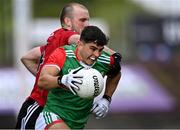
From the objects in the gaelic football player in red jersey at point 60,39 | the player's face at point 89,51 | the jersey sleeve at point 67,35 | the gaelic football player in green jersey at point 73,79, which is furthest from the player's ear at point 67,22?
the player's face at point 89,51

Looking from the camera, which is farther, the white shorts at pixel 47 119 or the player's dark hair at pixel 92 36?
the white shorts at pixel 47 119

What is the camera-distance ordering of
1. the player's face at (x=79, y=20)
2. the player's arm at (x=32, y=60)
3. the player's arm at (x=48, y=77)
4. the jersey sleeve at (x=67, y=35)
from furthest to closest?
the player's arm at (x=32, y=60)
the player's face at (x=79, y=20)
the jersey sleeve at (x=67, y=35)
the player's arm at (x=48, y=77)

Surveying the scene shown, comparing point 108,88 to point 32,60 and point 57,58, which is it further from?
point 32,60

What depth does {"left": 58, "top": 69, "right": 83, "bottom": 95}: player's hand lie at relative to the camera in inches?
312

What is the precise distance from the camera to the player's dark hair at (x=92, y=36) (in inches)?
318

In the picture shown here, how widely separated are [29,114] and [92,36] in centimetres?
149

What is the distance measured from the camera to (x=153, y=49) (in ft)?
79.9

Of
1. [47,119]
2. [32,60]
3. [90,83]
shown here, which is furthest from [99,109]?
[32,60]

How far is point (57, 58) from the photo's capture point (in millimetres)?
8242

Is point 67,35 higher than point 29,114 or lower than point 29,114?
higher

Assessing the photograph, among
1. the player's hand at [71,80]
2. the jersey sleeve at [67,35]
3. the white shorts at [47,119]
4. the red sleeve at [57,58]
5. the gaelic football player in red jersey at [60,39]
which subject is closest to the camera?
the player's hand at [71,80]

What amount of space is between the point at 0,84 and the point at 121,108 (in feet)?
10.1

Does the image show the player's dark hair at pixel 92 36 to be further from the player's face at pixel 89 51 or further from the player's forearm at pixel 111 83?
the player's forearm at pixel 111 83

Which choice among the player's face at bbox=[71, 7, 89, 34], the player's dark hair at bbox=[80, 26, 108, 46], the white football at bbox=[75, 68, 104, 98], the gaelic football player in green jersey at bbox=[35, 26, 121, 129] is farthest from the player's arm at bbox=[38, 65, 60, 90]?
the player's face at bbox=[71, 7, 89, 34]
